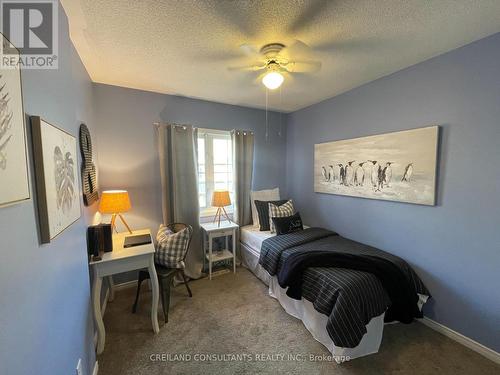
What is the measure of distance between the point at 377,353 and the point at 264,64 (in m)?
2.65

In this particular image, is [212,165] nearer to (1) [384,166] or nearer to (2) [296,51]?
(2) [296,51]

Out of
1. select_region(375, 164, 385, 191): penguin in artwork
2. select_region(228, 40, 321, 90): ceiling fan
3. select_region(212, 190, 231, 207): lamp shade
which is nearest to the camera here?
select_region(228, 40, 321, 90): ceiling fan

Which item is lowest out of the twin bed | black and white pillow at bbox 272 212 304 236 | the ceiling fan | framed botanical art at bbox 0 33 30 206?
the twin bed

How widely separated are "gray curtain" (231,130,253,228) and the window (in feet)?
0.37

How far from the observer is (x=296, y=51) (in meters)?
1.74

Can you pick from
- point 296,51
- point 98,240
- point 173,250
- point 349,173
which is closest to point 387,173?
point 349,173

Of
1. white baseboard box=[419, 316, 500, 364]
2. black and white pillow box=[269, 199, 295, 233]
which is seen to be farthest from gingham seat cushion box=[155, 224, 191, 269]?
white baseboard box=[419, 316, 500, 364]

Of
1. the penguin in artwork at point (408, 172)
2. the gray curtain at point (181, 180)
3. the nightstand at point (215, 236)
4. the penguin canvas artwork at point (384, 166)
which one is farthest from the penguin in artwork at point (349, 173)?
the gray curtain at point (181, 180)

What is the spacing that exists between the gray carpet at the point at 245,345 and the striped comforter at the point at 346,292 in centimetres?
33

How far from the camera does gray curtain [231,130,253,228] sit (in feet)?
10.6

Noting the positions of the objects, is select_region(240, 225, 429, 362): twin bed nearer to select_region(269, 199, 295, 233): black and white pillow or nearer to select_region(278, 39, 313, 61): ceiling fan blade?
select_region(269, 199, 295, 233): black and white pillow

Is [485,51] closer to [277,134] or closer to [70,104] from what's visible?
[277,134]

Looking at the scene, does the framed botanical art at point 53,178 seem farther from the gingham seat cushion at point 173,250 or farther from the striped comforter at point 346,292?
the striped comforter at point 346,292

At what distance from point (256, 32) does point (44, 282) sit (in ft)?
6.17
